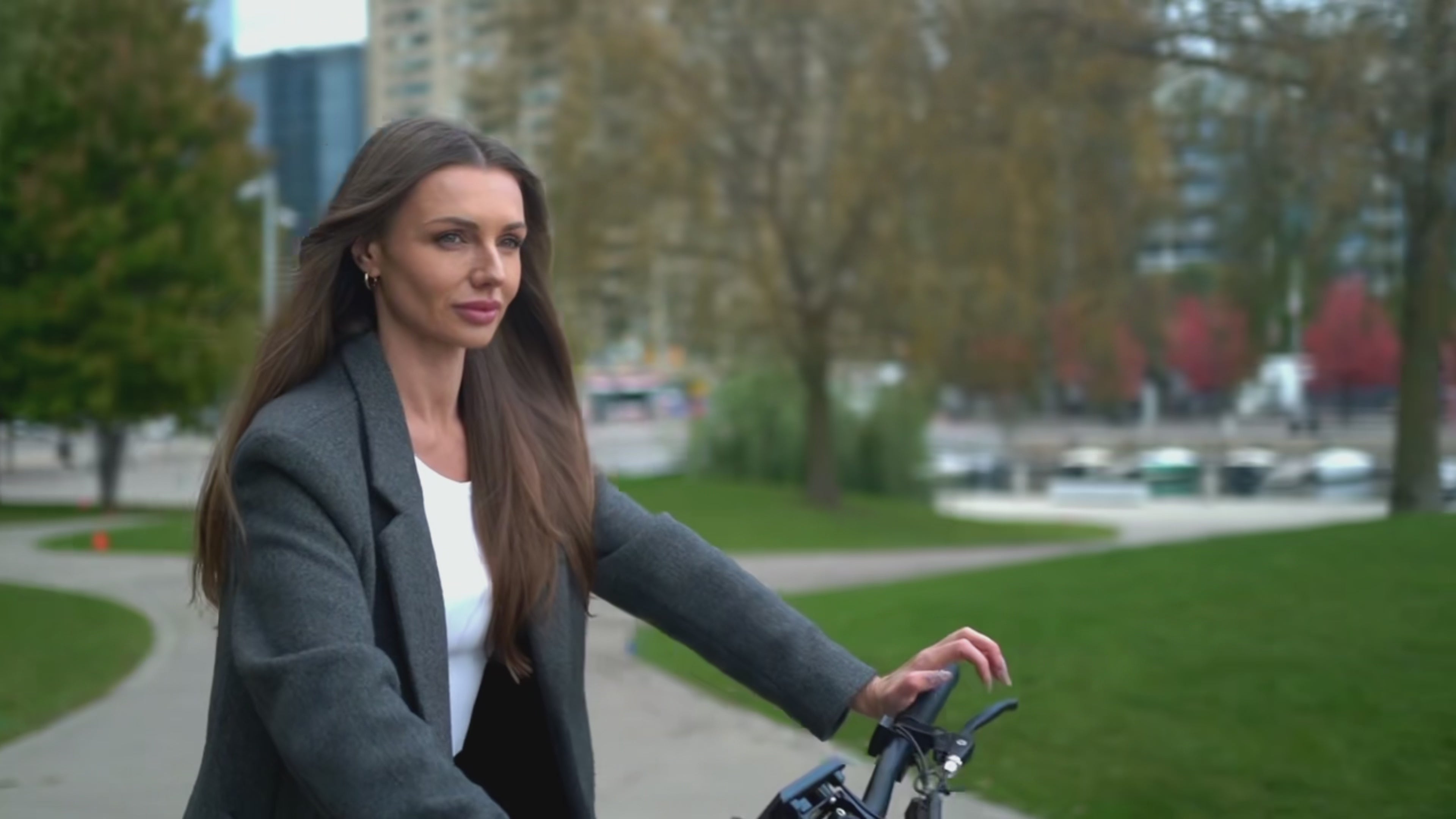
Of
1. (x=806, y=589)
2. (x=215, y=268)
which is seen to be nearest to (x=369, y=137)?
(x=806, y=589)

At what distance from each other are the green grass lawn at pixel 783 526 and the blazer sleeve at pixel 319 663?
818 inches

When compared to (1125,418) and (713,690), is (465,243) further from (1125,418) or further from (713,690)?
(1125,418)

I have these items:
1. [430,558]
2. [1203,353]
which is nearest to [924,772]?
[430,558]

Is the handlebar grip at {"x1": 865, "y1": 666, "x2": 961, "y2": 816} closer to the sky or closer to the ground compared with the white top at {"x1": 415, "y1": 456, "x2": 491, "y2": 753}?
closer to the ground

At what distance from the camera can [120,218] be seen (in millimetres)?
21797

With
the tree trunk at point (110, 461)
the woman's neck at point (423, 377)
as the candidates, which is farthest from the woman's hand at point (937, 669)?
the tree trunk at point (110, 461)

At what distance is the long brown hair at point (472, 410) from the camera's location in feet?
7.26

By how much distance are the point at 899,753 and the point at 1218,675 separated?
734 centimetres

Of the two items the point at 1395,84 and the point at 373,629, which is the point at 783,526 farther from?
the point at 373,629

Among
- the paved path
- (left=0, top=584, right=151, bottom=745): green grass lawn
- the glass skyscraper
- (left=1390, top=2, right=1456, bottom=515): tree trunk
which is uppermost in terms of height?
the glass skyscraper

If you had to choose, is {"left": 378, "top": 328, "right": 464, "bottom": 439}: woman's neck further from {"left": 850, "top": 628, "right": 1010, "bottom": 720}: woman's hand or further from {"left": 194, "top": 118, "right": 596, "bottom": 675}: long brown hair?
{"left": 850, "top": 628, "right": 1010, "bottom": 720}: woman's hand

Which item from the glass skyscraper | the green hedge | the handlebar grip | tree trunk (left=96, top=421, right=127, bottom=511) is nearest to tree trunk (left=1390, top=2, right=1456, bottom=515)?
the glass skyscraper

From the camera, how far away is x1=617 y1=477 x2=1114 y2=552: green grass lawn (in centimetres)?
2670

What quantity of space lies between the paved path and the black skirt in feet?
15.6
